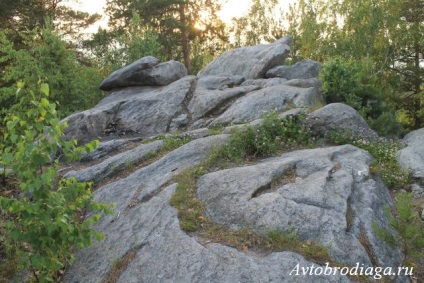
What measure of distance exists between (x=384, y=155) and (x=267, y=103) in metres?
4.33

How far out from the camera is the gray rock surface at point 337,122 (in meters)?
9.84

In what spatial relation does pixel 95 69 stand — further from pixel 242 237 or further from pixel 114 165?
pixel 242 237

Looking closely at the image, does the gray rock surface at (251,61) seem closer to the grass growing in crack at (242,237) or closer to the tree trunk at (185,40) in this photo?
the tree trunk at (185,40)

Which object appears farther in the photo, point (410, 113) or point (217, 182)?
point (410, 113)

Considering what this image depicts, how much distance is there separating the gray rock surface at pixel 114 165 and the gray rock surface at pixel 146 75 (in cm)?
737

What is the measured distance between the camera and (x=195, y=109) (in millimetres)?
13875

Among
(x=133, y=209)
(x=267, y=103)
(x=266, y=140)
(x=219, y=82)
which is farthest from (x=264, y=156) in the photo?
(x=219, y=82)

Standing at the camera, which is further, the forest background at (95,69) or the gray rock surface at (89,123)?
the gray rock surface at (89,123)

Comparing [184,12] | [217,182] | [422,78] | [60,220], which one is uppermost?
[184,12]

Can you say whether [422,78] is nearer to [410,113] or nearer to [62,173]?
[410,113]

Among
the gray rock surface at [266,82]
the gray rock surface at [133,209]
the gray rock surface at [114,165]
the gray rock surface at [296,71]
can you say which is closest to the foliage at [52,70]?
the gray rock surface at [114,165]

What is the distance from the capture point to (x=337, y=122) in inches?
390

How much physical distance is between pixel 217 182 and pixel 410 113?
59.0 ft

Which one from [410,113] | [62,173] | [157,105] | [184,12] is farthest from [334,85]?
[184,12]
